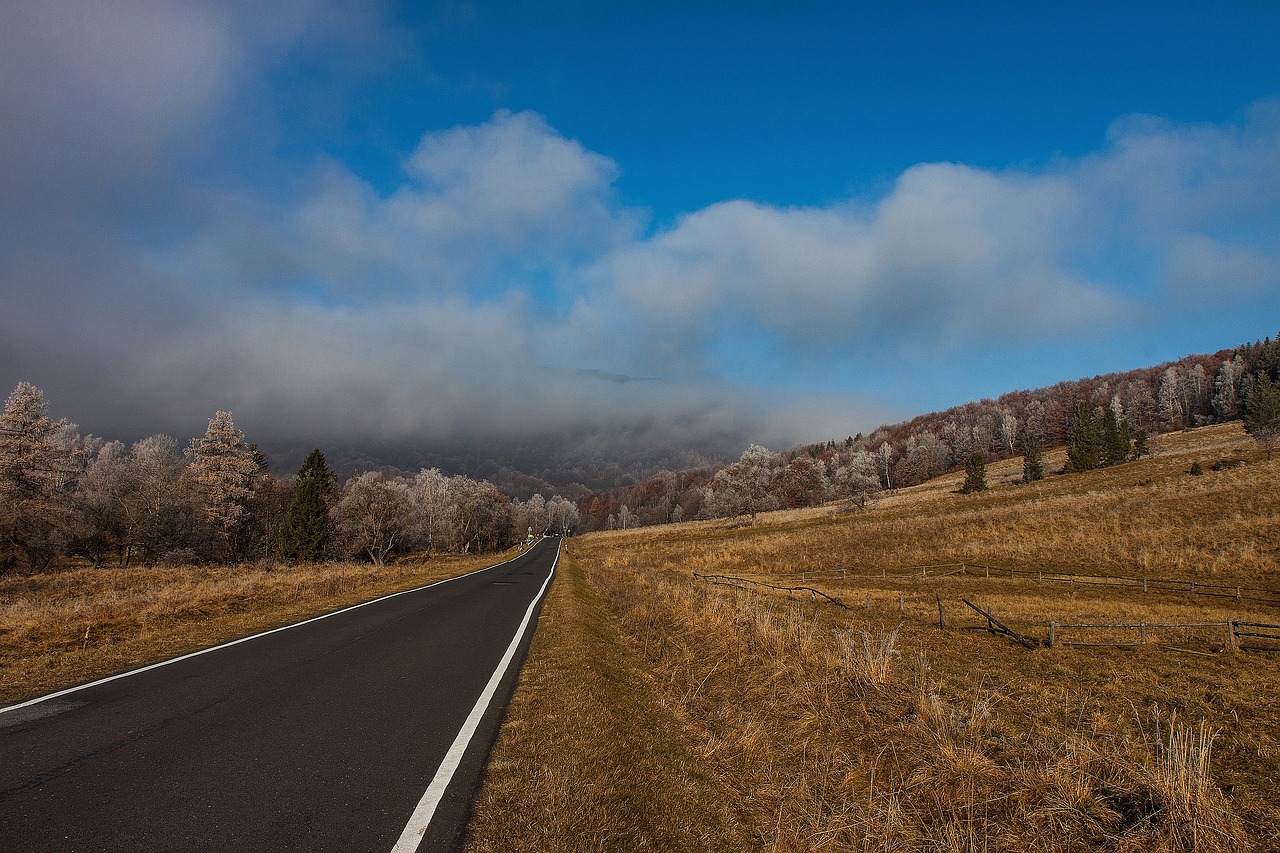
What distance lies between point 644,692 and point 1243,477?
60.8 meters

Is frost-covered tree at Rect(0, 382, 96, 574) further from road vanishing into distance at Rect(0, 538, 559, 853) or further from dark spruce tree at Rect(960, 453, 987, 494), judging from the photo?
dark spruce tree at Rect(960, 453, 987, 494)

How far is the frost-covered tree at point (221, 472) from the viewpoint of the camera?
47.3 m

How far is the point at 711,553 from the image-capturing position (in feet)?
181

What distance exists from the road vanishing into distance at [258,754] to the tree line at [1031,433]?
75.6 metres

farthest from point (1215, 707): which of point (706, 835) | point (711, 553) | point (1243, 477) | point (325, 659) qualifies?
point (1243, 477)

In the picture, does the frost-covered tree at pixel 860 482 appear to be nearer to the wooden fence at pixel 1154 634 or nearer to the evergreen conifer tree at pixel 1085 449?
the evergreen conifer tree at pixel 1085 449

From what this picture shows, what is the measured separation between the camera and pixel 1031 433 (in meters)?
91.5

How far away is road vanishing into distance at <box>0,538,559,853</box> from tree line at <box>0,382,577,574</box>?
1586 inches

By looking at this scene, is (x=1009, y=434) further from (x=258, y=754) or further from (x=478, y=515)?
(x=258, y=754)

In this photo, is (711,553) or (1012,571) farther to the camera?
(711,553)

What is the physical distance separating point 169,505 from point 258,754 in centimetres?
5563

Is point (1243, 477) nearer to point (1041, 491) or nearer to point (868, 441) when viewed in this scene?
point (1041, 491)

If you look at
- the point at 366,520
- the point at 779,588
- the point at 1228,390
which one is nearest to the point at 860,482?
the point at 779,588

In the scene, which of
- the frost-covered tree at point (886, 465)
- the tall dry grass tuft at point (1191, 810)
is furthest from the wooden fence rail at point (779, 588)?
the frost-covered tree at point (886, 465)
